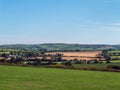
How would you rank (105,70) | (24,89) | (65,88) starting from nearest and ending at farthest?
1. (24,89)
2. (65,88)
3. (105,70)

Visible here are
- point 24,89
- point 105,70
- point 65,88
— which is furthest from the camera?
point 105,70

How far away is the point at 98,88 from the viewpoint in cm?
2520

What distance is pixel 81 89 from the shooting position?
24625mm

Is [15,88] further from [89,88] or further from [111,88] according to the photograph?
[111,88]

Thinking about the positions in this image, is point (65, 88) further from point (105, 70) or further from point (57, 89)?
point (105, 70)

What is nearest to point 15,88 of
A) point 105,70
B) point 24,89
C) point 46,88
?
point 24,89

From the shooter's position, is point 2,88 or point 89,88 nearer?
point 2,88

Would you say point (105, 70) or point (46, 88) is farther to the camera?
point (105, 70)

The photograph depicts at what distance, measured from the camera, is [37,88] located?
2431 cm

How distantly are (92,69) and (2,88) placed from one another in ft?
87.3

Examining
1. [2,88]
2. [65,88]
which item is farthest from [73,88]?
[2,88]

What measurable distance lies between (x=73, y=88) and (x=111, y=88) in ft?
10.5

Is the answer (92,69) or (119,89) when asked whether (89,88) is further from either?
(92,69)

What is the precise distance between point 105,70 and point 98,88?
2115 cm
